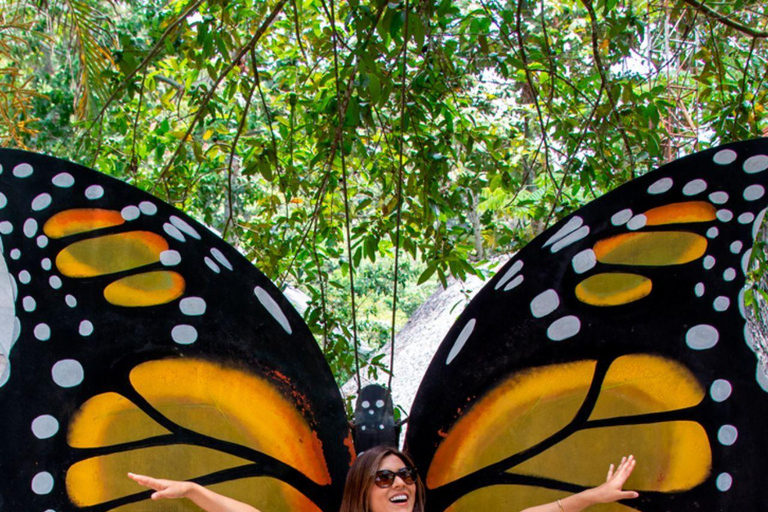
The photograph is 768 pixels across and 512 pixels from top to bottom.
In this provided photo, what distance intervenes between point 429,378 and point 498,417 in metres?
0.16

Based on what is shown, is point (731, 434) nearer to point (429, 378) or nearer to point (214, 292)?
point (429, 378)

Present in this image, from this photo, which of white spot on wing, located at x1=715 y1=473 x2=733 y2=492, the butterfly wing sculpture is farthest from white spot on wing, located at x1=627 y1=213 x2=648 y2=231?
white spot on wing, located at x1=715 y1=473 x2=733 y2=492

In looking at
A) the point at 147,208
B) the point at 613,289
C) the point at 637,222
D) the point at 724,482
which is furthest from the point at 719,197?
the point at 147,208

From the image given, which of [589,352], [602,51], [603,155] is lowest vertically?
[589,352]

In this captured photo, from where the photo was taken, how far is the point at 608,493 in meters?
1.29

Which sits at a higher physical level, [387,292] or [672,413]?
[387,292]

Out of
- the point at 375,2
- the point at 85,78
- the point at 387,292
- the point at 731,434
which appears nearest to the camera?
the point at 731,434

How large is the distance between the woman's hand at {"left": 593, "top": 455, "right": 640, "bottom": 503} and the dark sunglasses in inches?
14.0

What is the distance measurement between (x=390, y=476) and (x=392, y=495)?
5 cm

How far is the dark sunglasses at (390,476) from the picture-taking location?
1.42m

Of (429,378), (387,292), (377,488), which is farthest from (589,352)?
(387,292)

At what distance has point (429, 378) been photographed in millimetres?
1458

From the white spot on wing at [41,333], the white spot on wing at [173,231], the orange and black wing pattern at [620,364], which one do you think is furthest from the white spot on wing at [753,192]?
the white spot on wing at [41,333]

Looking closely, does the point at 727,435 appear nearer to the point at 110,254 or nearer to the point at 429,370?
the point at 429,370
